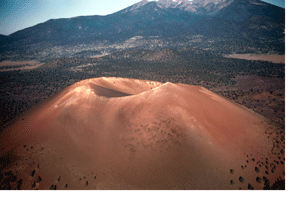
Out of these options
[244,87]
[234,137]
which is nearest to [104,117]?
[234,137]

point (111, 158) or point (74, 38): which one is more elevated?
point (74, 38)

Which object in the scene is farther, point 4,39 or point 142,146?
point 4,39

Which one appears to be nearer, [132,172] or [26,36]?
[132,172]

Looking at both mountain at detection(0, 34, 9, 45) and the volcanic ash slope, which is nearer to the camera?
the volcanic ash slope

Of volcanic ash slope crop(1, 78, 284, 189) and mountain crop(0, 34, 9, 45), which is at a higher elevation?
mountain crop(0, 34, 9, 45)

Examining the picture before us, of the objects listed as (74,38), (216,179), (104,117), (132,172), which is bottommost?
(216,179)

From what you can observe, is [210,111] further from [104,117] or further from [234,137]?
[104,117]

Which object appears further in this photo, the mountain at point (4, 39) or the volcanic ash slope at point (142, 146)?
the mountain at point (4, 39)

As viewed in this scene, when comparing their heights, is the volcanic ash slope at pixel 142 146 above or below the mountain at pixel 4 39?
below
